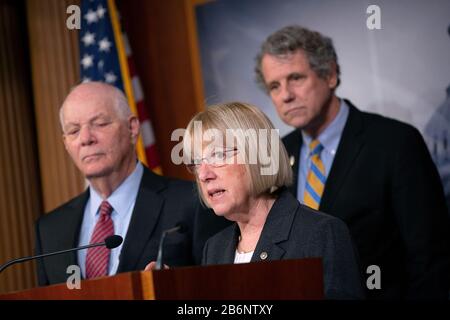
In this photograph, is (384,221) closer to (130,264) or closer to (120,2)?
(130,264)

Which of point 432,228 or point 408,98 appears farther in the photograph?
point 408,98

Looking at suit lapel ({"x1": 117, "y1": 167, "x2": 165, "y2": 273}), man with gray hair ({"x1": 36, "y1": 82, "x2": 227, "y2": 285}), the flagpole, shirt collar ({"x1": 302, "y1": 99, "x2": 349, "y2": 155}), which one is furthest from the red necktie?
the flagpole

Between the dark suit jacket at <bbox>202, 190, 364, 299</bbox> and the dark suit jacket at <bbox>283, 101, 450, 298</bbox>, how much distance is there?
1.38 meters

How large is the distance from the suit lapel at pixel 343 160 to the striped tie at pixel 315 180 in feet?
0.32

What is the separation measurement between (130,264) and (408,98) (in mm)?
2032

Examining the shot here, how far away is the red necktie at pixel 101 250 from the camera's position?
4.03 m

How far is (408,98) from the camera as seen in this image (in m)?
4.79

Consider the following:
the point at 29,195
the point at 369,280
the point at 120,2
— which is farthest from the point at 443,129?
the point at 29,195

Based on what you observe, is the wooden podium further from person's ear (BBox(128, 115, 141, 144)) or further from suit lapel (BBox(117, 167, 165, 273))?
person's ear (BBox(128, 115, 141, 144))

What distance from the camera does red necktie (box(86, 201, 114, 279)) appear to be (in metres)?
4.03

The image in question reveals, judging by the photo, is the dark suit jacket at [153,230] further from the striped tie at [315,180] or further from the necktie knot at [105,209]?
the striped tie at [315,180]

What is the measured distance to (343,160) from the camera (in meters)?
4.46

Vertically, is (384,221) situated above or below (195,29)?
below
